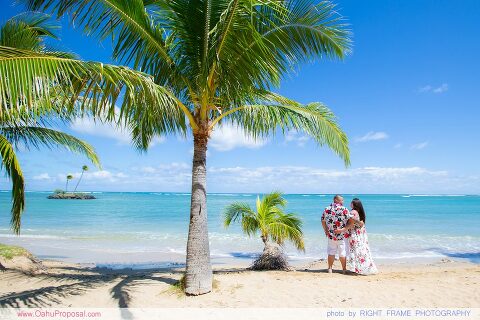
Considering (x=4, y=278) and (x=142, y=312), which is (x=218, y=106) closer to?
(x=142, y=312)

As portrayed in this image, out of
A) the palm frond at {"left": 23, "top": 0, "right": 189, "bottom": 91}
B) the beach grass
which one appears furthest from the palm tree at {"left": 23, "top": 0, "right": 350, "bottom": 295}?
the beach grass

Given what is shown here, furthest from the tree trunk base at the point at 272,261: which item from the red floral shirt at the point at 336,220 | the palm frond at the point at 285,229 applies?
the red floral shirt at the point at 336,220

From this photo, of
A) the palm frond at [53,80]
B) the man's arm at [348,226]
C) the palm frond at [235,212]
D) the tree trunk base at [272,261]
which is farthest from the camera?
the palm frond at [235,212]

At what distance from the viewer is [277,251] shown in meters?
8.48

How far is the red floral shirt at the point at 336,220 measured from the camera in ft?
24.0

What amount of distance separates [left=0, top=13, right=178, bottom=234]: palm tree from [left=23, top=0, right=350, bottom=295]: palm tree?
2.25 feet

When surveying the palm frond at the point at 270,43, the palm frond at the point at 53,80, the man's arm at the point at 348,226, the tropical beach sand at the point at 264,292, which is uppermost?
the palm frond at the point at 270,43

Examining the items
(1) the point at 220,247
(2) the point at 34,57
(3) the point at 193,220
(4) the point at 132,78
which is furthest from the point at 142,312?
(1) the point at 220,247

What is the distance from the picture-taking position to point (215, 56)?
17.7ft

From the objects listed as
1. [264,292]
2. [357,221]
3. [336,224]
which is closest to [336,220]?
[336,224]

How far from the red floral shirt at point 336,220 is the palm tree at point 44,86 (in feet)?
12.8

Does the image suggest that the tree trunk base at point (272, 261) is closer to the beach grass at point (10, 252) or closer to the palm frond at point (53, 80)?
the palm frond at point (53, 80)

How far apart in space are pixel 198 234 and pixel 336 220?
3.21m

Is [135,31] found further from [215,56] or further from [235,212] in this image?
[235,212]
